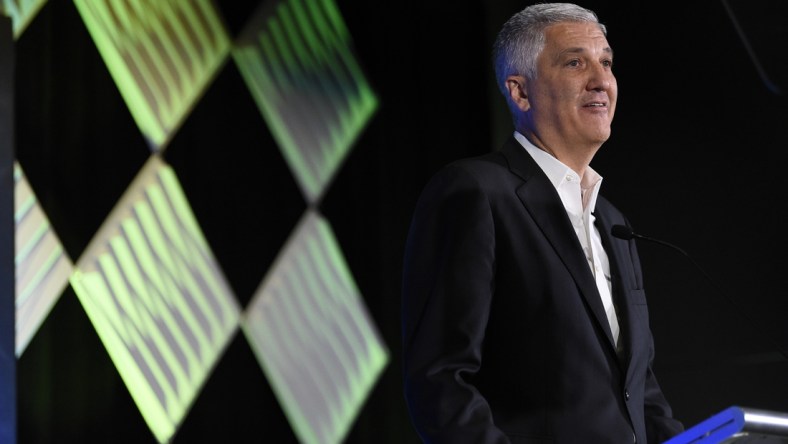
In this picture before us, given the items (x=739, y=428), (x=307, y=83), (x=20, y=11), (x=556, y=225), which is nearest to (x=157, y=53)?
(x=20, y=11)

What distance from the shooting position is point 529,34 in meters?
1.74

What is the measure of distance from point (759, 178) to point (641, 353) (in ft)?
4.72

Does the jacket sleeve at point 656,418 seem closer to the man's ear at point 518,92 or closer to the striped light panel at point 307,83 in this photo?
the man's ear at point 518,92

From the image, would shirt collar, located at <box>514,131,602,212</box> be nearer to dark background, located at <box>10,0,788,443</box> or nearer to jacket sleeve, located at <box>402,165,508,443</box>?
jacket sleeve, located at <box>402,165,508,443</box>

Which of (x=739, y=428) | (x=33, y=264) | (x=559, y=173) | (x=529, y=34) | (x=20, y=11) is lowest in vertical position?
(x=739, y=428)

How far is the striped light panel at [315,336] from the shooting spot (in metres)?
3.51

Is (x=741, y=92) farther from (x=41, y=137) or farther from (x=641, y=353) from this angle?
(x=41, y=137)

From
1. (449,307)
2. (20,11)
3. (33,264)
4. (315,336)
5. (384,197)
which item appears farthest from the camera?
(384,197)

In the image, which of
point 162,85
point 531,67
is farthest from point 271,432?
point 531,67

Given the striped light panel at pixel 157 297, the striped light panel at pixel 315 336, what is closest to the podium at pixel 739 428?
the striped light panel at pixel 157 297

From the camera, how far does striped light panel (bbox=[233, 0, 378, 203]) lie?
366cm

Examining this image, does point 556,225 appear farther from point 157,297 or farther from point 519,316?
point 157,297

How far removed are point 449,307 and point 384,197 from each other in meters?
2.51

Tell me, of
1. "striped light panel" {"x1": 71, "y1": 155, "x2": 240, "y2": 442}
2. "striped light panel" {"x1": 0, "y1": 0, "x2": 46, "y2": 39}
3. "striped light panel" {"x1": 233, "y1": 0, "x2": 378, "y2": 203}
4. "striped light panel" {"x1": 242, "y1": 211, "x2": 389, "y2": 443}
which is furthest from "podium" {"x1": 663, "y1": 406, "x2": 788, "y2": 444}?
"striped light panel" {"x1": 233, "y1": 0, "x2": 378, "y2": 203}
